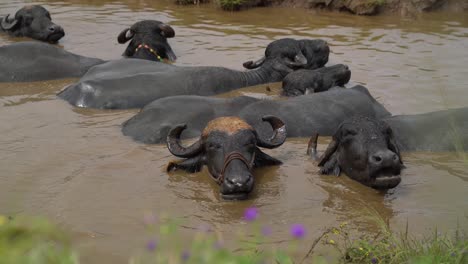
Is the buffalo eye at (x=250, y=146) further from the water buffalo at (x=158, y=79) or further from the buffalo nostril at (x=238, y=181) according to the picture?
the water buffalo at (x=158, y=79)

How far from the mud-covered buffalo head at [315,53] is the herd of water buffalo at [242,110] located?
0.6 inches

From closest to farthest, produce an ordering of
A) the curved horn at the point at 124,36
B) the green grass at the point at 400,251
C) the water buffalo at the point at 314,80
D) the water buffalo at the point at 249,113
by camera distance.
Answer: the green grass at the point at 400,251 → the water buffalo at the point at 249,113 → the water buffalo at the point at 314,80 → the curved horn at the point at 124,36

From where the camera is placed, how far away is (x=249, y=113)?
21.5ft

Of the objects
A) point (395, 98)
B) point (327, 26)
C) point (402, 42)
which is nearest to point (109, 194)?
point (395, 98)

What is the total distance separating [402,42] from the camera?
1109 cm

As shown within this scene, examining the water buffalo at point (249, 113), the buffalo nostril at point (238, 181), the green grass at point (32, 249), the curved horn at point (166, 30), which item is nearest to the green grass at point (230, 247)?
the green grass at point (32, 249)

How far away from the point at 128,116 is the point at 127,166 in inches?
66.1

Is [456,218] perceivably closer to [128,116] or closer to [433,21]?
[128,116]

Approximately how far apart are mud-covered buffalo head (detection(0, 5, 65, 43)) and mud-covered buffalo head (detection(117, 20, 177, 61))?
171 centimetres

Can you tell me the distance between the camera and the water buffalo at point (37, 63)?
891cm

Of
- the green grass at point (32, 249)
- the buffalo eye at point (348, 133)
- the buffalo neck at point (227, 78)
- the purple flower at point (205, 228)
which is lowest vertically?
the buffalo neck at point (227, 78)

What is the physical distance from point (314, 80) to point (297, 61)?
1228mm

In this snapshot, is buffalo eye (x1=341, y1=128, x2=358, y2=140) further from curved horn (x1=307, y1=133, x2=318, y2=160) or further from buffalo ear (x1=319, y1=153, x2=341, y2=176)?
curved horn (x1=307, y1=133, x2=318, y2=160)

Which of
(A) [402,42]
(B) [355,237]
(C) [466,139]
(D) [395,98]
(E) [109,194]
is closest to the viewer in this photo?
(B) [355,237]
